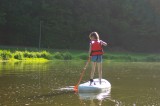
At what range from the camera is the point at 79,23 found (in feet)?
232

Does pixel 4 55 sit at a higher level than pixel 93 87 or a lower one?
higher

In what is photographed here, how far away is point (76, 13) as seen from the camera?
237 ft

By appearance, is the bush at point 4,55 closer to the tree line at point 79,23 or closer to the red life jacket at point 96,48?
the red life jacket at point 96,48

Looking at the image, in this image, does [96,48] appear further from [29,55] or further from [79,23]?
[79,23]

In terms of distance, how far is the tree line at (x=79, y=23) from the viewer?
68.1 m

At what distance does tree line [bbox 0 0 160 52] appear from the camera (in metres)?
68.1

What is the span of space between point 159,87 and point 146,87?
62 centimetres

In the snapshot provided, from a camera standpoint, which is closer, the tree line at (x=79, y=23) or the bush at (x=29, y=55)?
the bush at (x=29, y=55)

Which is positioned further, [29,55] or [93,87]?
[29,55]

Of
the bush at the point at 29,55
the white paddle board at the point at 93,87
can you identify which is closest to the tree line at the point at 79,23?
the bush at the point at 29,55

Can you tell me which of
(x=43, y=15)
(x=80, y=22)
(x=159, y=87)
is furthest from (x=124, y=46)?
(x=159, y=87)

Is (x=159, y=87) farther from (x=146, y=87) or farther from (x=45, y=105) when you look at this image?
(x=45, y=105)

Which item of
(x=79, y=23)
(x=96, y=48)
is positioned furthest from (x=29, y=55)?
(x=79, y=23)

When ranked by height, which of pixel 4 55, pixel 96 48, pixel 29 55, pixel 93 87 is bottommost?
pixel 93 87
